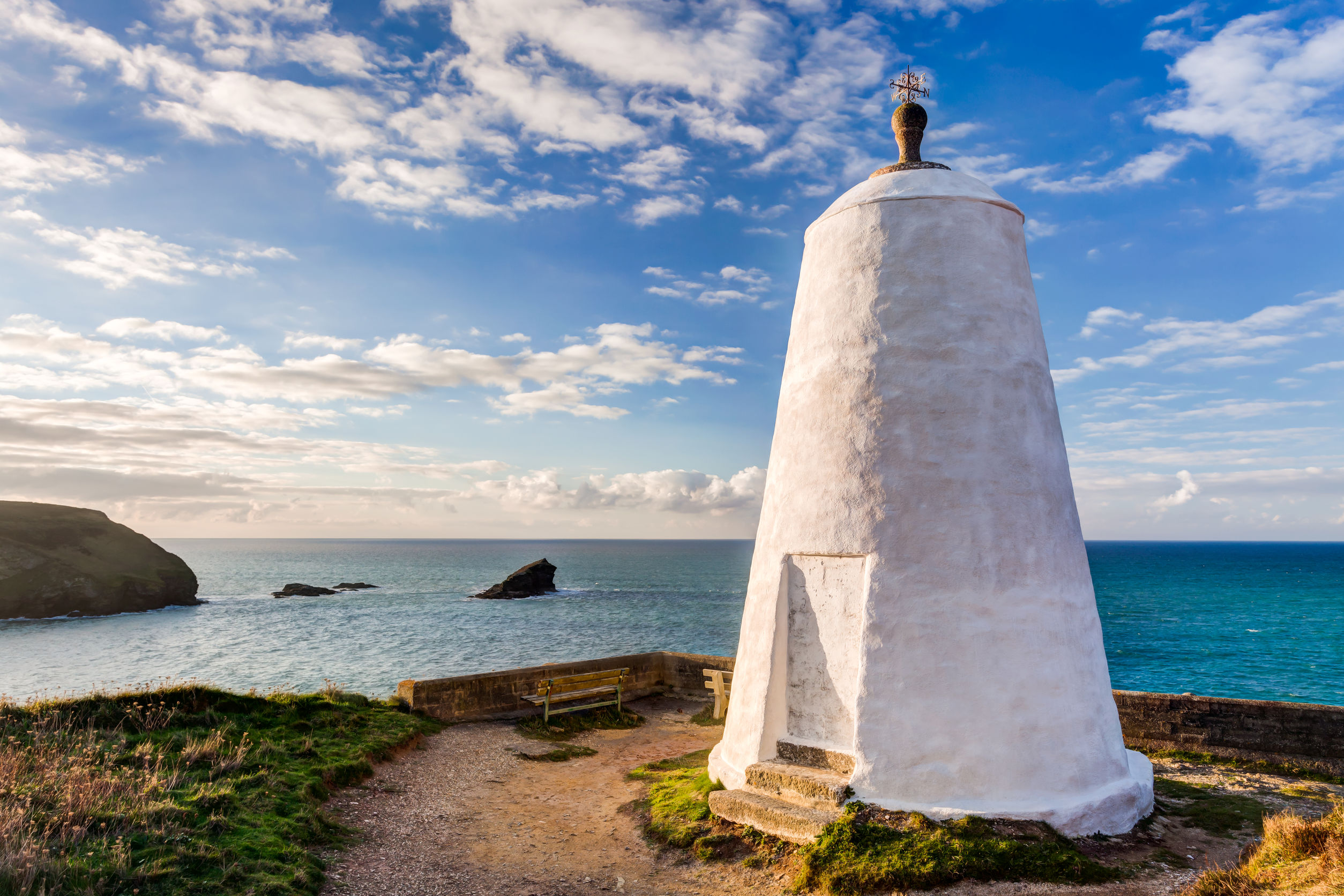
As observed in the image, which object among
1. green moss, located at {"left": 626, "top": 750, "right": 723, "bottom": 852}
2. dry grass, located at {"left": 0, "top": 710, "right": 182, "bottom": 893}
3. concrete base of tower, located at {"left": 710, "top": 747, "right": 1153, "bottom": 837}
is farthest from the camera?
green moss, located at {"left": 626, "top": 750, "right": 723, "bottom": 852}

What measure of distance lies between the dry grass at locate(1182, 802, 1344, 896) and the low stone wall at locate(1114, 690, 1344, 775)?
375cm

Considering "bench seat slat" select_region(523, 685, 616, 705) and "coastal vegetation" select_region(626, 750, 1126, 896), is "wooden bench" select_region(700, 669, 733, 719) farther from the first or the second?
"coastal vegetation" select_region(626, 750, 1126, 896)

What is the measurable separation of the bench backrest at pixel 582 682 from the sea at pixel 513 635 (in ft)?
21.7

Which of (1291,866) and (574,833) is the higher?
(1291,866)

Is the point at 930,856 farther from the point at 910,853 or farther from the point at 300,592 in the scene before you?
the point at 300,592

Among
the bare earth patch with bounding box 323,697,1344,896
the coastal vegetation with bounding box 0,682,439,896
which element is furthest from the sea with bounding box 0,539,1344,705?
the bare earth patch with bounding box 323,697,1344,896

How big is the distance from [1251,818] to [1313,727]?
258 cm

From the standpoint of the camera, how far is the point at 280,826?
20.2ft

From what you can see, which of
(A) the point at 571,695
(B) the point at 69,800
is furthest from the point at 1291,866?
(B) the point at 69,800

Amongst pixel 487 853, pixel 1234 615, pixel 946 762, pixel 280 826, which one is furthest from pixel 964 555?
pixel 1234 615

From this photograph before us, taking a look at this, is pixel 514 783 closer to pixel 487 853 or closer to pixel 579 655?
pixel 487 853

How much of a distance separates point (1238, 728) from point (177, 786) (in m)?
11.8

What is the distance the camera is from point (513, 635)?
39531mm

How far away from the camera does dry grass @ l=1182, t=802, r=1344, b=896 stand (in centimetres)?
444
